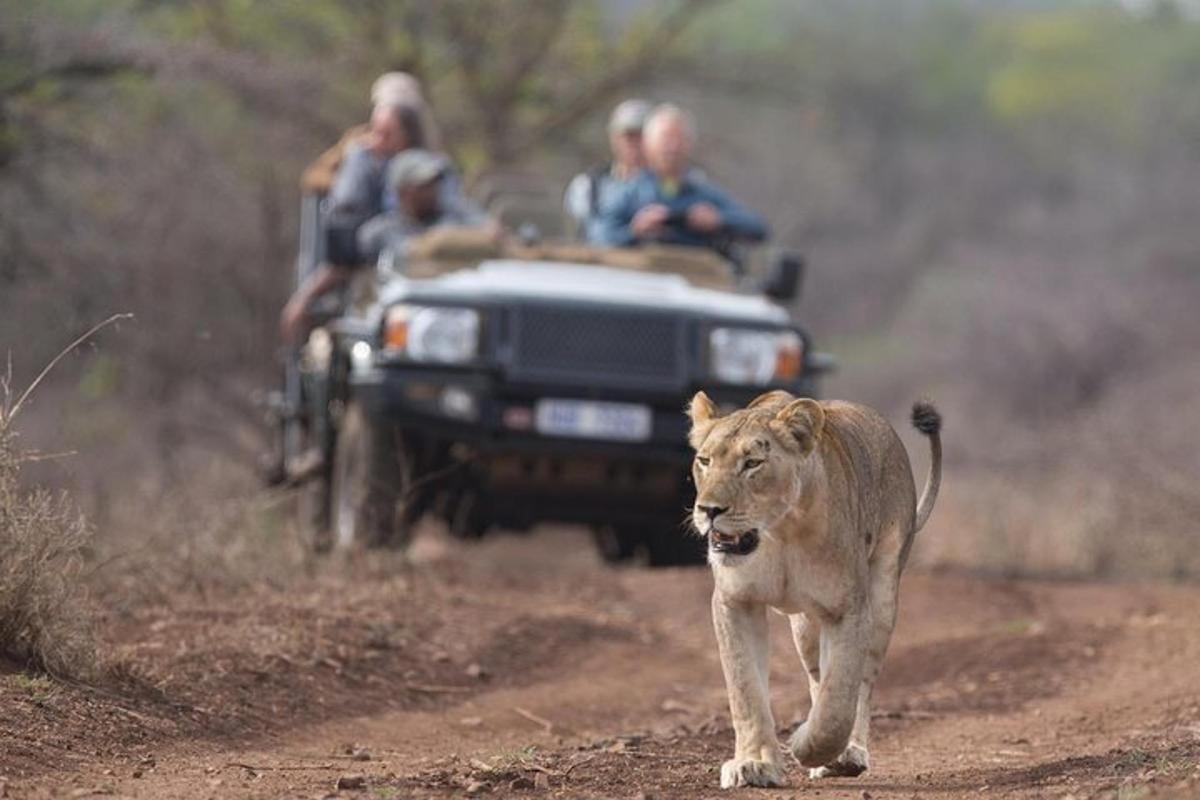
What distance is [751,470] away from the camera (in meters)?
6.00

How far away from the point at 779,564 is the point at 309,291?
21.7 ft

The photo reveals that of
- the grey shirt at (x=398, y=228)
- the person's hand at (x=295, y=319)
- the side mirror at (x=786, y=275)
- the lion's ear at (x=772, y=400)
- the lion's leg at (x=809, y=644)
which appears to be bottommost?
the person's hand at (x=295, y=319)

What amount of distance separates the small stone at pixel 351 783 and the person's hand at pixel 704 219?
644 cm

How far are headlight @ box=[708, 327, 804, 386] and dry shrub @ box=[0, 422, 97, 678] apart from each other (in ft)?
12.7

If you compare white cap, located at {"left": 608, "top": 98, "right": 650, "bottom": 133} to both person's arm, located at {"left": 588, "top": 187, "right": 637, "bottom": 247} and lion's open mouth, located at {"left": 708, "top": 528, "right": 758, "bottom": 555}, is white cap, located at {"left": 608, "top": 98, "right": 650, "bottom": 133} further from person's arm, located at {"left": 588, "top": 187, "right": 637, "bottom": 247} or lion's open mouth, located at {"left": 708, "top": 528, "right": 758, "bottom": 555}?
lion's open mouth, located at {"left": 708, "top": 528, "right": 758, "bottom": 555}

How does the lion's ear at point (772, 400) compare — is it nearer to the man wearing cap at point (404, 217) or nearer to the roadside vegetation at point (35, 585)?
the roadside vegetation at point (35, 585)

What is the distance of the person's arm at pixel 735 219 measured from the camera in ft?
40.7

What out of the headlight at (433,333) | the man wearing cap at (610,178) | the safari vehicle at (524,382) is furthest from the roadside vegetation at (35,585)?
the man wearing cap at (610,178)

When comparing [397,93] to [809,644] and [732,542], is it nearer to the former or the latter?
[809,644]

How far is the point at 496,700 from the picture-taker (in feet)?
27.9

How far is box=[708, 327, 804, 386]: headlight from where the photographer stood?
35.1 feet

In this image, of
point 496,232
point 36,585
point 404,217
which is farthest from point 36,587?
point 404,217

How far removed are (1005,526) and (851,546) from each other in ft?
30.5

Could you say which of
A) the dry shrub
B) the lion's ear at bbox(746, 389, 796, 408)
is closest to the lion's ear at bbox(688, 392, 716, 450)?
the lion's ear at bbox(746, 389, 796, 408)
